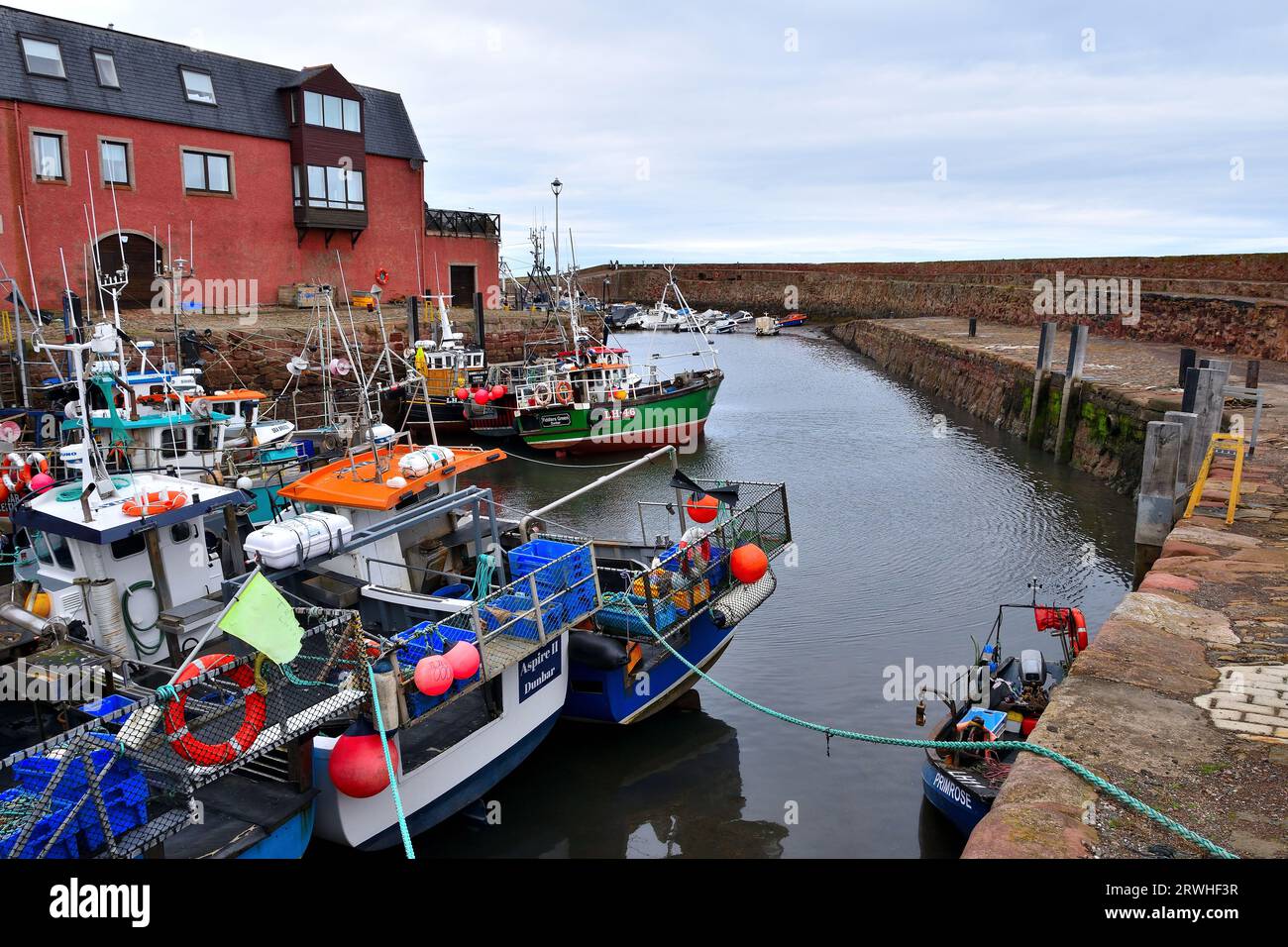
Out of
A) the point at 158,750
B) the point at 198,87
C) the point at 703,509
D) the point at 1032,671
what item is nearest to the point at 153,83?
the point at 198,87

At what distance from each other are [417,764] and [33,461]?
10.5 metres

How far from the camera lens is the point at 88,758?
6.28 m

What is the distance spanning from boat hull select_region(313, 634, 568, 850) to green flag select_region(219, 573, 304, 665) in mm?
1500

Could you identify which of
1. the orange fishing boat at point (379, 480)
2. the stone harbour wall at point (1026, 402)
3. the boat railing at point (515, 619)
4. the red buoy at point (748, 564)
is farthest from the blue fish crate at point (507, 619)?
the stone harbour wall at point (1026, 402)

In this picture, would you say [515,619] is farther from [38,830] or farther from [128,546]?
[38,830]

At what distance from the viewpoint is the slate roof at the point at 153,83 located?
2819 cm

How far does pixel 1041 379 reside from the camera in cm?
2902

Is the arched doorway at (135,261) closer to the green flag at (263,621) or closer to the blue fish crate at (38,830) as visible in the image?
the green flag at (263,621)

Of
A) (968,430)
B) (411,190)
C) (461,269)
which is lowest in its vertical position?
(968,430)

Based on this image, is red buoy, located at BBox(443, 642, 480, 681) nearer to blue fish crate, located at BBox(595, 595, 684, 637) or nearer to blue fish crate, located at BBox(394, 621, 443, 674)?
blue fish crate, located at BBox(394, 621, 443, 674)

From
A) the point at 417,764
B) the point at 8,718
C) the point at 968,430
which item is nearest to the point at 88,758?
the point at 8,718

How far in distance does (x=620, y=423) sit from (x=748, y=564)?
61.1 feet

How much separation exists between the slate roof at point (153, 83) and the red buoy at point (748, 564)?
1086 inches
